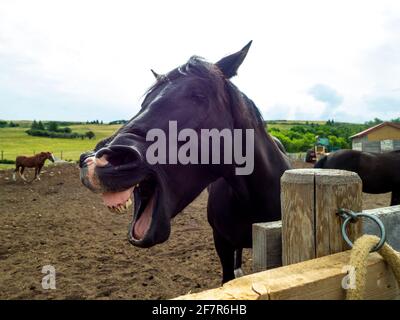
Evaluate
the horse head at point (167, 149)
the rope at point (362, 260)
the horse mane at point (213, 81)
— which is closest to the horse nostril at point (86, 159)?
the horse head at point (167, 149)

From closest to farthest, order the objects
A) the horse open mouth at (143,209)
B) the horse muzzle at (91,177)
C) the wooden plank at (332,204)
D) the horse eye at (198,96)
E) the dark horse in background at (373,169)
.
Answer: the wooden plank at (332,204)
the horse muzzle at (91,177)
the horse open mouth at (143,209)
the horse eye at (198,96)
the dark horse in background at (373,169)

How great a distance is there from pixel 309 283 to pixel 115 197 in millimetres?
909

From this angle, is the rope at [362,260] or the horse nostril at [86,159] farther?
the horse nostril at [86,159]

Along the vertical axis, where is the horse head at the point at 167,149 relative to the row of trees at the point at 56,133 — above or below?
below

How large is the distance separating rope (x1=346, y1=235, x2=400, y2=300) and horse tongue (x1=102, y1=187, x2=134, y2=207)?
0.97m

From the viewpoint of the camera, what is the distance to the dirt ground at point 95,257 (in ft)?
13.5

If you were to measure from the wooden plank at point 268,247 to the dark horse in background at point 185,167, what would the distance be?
48cm

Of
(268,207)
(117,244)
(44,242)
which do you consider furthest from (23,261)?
(268,207)

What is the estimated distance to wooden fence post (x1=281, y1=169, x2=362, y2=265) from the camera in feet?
3.98

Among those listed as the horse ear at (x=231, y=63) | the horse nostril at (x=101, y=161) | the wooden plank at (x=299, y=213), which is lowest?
the wooden plank at (x=299, y=213)

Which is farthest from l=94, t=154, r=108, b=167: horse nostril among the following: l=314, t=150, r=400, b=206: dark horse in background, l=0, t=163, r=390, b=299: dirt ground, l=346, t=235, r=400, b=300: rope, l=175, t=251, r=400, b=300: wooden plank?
l=314, t=150, r=400, b=206: dark horse in background

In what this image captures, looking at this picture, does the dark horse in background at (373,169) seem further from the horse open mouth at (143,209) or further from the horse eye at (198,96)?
the horse open mouth at (143,209)
